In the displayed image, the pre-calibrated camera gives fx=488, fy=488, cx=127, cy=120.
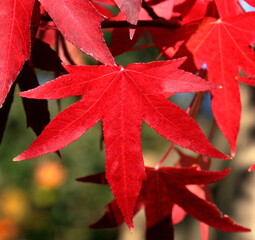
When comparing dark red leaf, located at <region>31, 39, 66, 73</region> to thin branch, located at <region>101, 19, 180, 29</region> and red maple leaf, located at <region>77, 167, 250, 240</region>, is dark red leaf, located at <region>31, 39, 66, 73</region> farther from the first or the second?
red maple leaf, located at <region>77, 167, 250, 240</region>

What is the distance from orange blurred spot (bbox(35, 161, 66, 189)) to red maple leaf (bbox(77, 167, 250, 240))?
9.30ft

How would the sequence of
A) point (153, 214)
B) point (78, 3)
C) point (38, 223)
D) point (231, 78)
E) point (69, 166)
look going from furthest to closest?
1. point (69, 166)
2. point (38, 223)
3. point (153, 214)
4. point (231, 78)
5. point (78, 3)

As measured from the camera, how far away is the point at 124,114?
0.63 meters

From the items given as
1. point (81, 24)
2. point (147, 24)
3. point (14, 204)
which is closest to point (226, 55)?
point (147, 24)

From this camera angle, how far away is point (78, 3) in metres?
0.56

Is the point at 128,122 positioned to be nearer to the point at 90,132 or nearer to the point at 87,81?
the point at 87,81

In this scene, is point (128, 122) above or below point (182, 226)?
above

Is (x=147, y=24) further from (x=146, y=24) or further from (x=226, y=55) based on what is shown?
(x=226, y=55)

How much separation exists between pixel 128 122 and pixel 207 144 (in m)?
0.11

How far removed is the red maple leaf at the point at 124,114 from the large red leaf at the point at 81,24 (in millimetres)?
66

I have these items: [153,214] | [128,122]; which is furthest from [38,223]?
[128,122]

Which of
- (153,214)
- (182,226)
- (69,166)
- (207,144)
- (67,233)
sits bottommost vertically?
(67,233)

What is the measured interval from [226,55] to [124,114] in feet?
0.61

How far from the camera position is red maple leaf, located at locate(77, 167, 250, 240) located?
78cm
